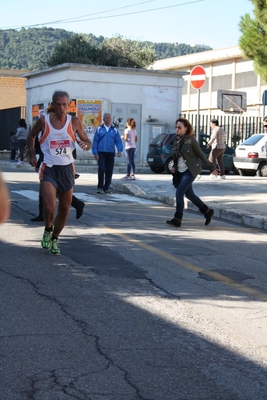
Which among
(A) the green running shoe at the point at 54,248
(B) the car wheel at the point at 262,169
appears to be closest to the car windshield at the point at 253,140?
(B) the car wheel at the point at 262,169

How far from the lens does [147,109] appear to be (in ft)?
111

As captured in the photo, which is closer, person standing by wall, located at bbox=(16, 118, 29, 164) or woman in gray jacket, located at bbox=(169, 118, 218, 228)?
woman in gray jacket, located at bbox=(169, 118, 218, 228)

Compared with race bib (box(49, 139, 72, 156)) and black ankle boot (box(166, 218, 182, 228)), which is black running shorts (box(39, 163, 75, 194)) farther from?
black ankle boot (box(166, 218, 182, 228))

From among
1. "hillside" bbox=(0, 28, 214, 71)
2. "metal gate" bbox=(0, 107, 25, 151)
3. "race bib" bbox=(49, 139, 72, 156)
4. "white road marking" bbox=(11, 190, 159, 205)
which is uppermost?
"hillside" bbox=(0, 28, 214, 71)

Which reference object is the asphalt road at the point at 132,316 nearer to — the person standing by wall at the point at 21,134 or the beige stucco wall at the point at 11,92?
the person standing by wall at the point at 21,134

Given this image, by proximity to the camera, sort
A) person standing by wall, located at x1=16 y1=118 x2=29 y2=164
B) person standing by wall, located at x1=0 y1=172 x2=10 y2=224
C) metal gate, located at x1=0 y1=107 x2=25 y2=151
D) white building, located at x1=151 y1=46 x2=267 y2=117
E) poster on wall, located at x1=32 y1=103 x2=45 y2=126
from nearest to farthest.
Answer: person standing by wall, located at x1=0 y1=172 x2=10 y2=224
person standing by wall, located at x1=16 y1=118 x2=29 y2=164
poster on wall, located at x1=32 y1=103 x2=45 y2=126
metal gate, located at x1=0 y1=107 x2=25 y2=151
white building, located at x1=151 y1=46 x2=267 y2=117

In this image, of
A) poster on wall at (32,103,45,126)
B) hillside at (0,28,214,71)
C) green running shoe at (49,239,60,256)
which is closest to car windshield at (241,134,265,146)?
poster on wall at (32,103,45,126)

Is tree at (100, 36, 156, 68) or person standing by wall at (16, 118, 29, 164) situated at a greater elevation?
tree at (100, 36, 156, 68)

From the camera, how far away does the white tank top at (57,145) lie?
8.95 metres

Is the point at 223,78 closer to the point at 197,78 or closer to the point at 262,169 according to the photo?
the point at 262,169

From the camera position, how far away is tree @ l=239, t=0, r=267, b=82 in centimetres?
2152

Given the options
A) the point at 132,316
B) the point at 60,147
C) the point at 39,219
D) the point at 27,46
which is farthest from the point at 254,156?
the point at 27,46

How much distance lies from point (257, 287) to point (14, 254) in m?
2.92

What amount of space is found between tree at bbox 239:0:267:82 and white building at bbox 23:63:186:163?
11586mm
